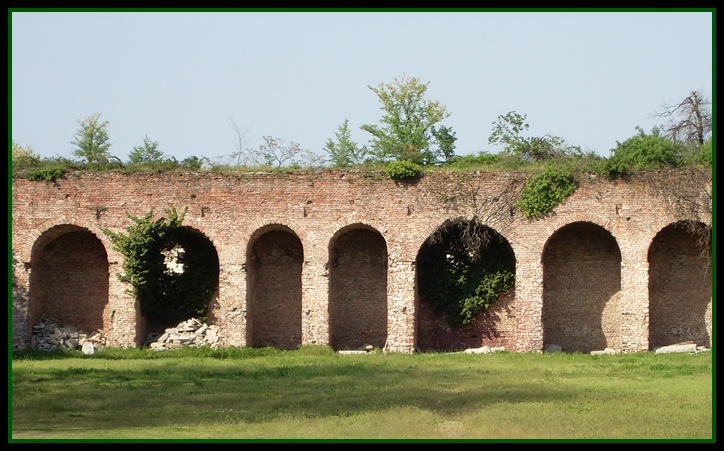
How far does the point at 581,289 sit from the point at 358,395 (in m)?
10.6

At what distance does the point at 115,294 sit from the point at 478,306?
922cm

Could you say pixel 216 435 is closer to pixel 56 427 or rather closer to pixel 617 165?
pixel 56 427

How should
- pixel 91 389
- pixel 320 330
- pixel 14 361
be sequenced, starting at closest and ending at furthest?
1. pixel 91 389
2. pixel 14 361
3. pixel 320 330

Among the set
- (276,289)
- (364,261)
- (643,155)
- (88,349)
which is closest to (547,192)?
(643,155)

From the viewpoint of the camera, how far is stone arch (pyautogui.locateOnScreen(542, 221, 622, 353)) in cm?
2670

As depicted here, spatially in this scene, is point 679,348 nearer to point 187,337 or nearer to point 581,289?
point 581,289

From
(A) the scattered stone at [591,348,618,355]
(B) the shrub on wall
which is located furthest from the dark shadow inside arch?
(A) the scattered stone at [591,348,618,355]

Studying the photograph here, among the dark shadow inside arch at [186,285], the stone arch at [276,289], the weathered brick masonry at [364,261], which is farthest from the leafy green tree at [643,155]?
the dark shadow inside arch at [186,285]

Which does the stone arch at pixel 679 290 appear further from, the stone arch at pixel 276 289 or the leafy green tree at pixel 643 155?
the stone arch at pixel 276 289

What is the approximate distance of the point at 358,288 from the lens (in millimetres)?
27578

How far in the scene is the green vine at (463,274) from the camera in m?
26.9

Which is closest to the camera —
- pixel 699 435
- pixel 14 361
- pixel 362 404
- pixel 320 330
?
pixel 699 435

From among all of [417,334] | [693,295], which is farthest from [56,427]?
[693,295]

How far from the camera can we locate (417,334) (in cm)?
2716
